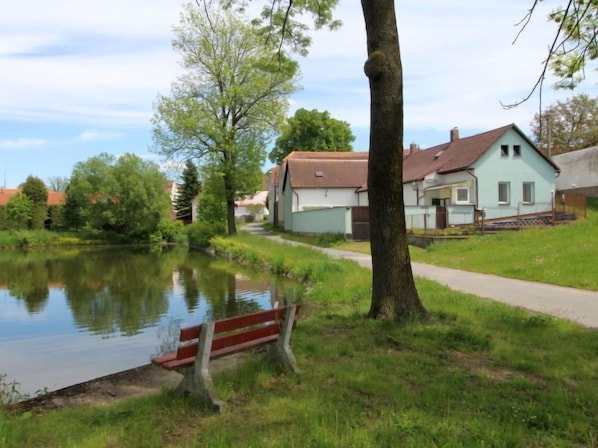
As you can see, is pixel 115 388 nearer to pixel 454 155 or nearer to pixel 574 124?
pixel 454 155

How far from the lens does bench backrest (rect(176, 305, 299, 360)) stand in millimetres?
4582

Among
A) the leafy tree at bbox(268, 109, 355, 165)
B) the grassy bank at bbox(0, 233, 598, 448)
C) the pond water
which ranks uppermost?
the leafy tree at bbox(268, 109, 355, 165)

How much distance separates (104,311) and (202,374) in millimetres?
11011

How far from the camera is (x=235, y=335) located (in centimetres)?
508

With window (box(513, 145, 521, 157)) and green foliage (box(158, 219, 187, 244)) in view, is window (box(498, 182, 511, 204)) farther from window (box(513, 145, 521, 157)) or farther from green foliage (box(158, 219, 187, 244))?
green foliage (box(158, 219, 187, 244))

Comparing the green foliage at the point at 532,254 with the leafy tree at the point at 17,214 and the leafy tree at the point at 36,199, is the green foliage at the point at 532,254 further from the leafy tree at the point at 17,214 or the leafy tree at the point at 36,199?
the leafy tree at the point at 36,199

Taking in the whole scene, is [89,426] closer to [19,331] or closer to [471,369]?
[471,369]

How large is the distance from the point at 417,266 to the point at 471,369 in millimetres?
11864

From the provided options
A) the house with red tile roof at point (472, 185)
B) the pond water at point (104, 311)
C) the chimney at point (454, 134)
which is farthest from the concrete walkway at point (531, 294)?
the chimney at point (454, 134)

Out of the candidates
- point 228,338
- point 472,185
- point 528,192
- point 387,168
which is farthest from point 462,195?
point 228,338

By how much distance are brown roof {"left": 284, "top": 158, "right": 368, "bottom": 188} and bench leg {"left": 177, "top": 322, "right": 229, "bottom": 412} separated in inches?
1477

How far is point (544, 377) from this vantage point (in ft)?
17.1

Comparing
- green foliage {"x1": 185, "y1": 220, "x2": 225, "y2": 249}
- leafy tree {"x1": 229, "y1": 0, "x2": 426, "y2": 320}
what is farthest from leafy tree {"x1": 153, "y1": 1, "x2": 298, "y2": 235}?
leafy tree {"x1": 229, "y1": 0, "x2": 426, "y2": 320}

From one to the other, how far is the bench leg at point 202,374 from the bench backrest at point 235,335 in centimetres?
7
